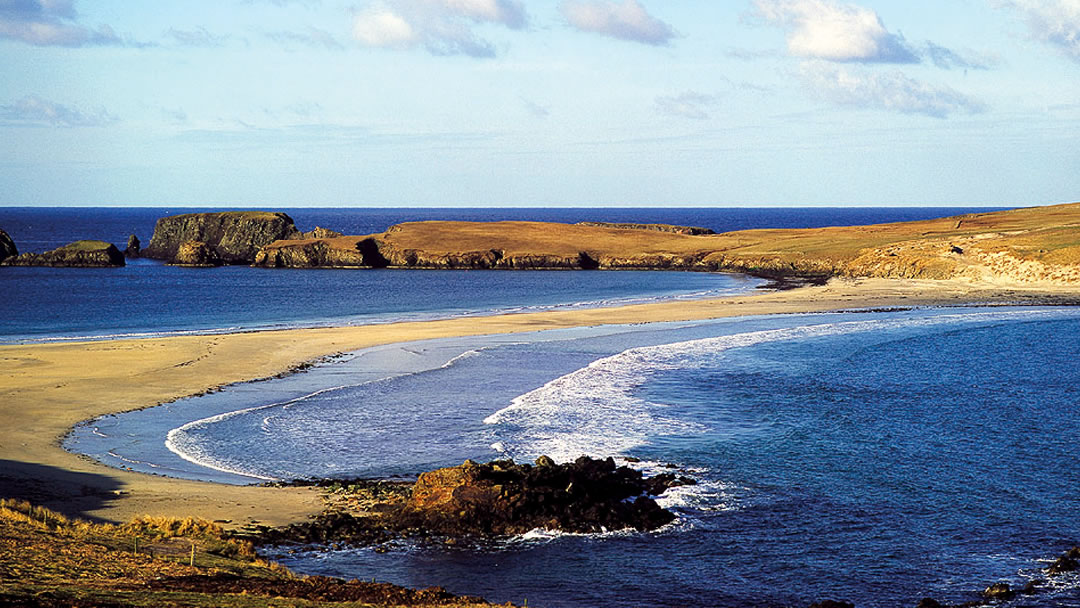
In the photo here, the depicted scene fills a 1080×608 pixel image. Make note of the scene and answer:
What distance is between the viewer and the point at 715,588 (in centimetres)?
1738

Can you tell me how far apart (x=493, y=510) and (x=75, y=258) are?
105 metres

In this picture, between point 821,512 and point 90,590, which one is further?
point 821,512

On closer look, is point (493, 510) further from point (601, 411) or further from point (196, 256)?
point (196, 256)

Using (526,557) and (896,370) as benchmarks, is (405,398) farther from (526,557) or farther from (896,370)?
(896,370)

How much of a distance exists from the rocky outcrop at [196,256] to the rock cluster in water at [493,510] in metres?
104

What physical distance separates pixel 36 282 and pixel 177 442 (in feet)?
232

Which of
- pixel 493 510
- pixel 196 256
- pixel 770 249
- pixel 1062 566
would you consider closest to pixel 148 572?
pixel 493 510

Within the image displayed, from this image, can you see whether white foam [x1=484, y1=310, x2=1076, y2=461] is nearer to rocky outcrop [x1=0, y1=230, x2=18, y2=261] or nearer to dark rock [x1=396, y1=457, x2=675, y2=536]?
dark rock [x1=396, y1=457, x2=675, y2=536]

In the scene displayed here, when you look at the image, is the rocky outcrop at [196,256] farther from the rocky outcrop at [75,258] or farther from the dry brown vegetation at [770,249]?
the rocky outcrop at [75,258]

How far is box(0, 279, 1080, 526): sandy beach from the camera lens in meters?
21.5

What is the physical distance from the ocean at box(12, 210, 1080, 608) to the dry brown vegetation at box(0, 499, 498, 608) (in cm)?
165

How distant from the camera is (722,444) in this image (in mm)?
27594

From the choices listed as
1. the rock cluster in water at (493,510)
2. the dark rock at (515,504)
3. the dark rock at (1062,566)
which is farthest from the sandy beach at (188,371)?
the dark rock at (1062,566)

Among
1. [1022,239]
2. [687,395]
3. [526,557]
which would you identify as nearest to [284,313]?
[687,395]
